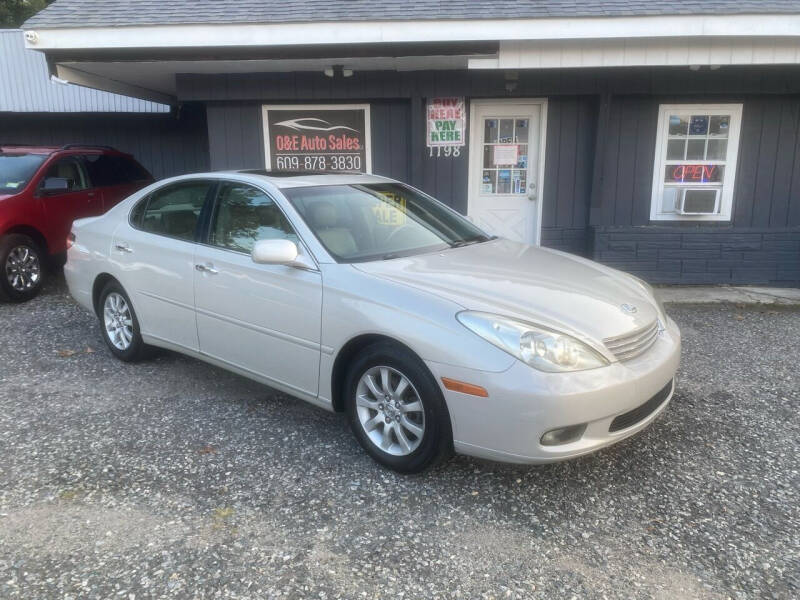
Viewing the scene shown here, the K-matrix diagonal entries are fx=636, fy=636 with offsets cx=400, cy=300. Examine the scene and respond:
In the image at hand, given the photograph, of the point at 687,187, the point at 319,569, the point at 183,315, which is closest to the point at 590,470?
the point at 319,569

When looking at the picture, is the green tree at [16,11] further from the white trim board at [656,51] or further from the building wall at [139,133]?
the white trim board at [656,51]

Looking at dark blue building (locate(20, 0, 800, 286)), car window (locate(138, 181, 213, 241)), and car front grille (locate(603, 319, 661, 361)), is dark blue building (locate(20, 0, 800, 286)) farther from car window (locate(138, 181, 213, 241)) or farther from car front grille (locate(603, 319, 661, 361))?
car front grille (locate(603, 319, 661, 361))

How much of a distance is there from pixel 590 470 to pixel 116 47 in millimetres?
6051

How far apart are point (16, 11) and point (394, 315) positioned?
32014 millimetres

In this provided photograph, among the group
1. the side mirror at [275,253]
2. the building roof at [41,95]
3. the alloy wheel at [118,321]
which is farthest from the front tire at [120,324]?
the building roof at [41,95]

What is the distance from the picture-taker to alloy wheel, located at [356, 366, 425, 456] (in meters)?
3.19

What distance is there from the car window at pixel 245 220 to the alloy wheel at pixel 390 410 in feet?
3.30

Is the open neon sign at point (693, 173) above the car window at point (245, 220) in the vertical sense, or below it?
above

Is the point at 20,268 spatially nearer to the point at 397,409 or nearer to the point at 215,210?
the point at 215,210

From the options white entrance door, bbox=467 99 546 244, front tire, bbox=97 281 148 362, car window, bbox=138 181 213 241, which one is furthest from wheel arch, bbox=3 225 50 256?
white entrance door, bbox=467 99 546 244

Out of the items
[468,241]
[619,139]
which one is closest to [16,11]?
[619,139]

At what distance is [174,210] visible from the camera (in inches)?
179

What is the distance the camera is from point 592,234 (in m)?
7.79

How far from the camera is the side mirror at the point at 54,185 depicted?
7.48 metres
